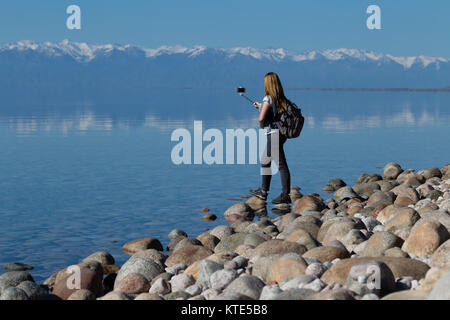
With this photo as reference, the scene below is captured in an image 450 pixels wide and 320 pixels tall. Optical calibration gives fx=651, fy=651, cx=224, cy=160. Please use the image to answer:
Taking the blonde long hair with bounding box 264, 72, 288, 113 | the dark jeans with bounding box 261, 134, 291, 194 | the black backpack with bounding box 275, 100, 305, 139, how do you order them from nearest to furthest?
the blonde long hair with bounding box 264, 72, 288, 113 → the black backpack with bounding box 275, 100, 305, 139 → the dark jeans with bounding box 261, 134, 291, 194

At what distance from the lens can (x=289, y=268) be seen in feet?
25.0

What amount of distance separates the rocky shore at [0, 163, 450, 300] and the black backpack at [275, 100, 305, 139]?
1.70 metres

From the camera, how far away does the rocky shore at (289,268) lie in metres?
6.61

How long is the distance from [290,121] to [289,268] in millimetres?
5382

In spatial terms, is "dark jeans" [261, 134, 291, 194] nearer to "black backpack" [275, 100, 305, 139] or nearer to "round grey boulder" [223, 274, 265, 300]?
"black backpack" [275, 100, 305, 139]

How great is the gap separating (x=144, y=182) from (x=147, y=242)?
924 cm

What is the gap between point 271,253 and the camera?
29.5ft

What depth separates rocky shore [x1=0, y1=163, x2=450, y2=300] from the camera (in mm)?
6605

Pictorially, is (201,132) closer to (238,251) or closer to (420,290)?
(238,251)

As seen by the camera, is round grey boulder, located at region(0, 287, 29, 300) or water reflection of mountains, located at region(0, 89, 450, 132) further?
water reflection of mountains, located at region(0, 89, 450, 132)

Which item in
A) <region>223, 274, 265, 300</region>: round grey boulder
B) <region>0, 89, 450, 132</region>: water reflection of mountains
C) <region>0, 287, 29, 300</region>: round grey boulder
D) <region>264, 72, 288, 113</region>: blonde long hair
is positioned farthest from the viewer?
<region>0, 89, 450, 132</region>: water reflection of mountains

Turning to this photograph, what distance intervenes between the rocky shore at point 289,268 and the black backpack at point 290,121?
1695mm

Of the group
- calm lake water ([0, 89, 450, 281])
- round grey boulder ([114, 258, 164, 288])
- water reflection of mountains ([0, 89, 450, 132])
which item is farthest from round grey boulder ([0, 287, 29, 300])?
water reflection of mountains ([0, 89, 450, 132])

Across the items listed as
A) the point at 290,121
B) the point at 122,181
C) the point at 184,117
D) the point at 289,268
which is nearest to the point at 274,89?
the point at 290,121
